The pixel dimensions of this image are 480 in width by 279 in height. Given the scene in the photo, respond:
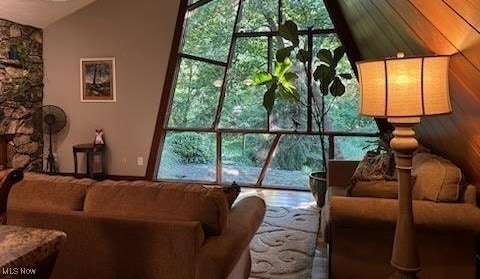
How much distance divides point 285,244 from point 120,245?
6.28 ft

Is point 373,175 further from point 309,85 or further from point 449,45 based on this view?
point 309,85

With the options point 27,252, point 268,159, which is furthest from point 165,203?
point 268,159

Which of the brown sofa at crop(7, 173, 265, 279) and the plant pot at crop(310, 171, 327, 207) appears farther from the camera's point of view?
the plant pot at crop(310, 171, 327, 207)

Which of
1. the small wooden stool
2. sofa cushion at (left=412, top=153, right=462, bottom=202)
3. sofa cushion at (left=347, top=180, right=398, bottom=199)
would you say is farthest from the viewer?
the small wooden stool

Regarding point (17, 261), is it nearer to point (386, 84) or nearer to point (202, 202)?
point (202, 202)

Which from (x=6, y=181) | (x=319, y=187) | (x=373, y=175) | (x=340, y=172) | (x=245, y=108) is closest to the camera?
(x=6, y=181)

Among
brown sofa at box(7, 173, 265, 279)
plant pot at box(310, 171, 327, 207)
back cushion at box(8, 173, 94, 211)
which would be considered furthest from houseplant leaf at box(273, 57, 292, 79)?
back cushion at box(8, 173, 94, 211)

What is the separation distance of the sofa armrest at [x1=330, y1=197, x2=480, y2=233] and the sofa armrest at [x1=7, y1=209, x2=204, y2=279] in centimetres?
99

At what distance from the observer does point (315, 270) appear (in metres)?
2.71

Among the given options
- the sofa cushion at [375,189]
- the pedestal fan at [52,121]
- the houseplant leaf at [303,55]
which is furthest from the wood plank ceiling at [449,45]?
the pedestal fan at [52,121]

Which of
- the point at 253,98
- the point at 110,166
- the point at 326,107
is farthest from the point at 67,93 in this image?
the point at 326,107

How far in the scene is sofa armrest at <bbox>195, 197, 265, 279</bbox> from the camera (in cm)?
145

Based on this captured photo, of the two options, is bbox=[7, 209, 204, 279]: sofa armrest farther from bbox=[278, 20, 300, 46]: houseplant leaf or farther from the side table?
bbox=[278, 20, 300, 46]: houseplant leaf

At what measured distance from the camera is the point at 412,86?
65.8 inches
